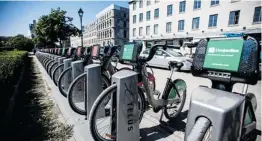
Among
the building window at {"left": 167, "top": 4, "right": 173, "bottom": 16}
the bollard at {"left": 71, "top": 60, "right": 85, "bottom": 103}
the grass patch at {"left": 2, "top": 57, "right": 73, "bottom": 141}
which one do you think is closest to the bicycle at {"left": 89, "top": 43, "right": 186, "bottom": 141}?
the grass patch at {"left": 2, "top": 57, "right": 73, "bottom": 141}

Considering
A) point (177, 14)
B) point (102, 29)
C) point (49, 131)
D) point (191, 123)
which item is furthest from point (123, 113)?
point (102, 29)

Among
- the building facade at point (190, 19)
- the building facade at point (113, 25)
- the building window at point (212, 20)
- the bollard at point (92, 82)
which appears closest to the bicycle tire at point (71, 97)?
the bollard at point (92, 82)

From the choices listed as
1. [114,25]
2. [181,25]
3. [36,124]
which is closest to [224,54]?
[36,124]

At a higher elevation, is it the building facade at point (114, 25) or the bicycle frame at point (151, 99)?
the building facade at point (114, 25)

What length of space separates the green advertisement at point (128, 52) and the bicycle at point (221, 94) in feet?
4.25

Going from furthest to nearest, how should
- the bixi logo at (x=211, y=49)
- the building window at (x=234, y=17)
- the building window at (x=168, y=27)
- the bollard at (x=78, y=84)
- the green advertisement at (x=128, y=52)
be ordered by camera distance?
the building window at (x=168, y=27), the building window at (x=234, y=17), the bollard at (x=78, y=84), the green advertisement at (x=128, y=52), the bixi logo at (x=211, y=49)

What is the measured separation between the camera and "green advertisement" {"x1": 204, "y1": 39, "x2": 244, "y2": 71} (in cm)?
128

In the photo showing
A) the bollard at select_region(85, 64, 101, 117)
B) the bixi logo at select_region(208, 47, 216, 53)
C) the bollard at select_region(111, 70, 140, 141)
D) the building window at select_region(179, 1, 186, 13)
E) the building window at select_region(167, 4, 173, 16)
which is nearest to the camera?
the bixi logo at select_region(208, 47, 216, 53)

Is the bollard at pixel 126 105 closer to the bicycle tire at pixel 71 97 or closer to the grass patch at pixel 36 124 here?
the grass patch at pixel 36 124

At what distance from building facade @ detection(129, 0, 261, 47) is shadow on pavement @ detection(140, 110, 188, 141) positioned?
11907 mm

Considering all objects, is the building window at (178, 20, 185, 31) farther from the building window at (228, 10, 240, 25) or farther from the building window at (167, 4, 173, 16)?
the building window at (228, 10, 240, 25)

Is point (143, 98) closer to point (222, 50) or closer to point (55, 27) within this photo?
point (222, 50)

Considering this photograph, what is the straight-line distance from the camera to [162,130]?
2.76 metres

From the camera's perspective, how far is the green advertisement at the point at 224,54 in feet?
4.18
